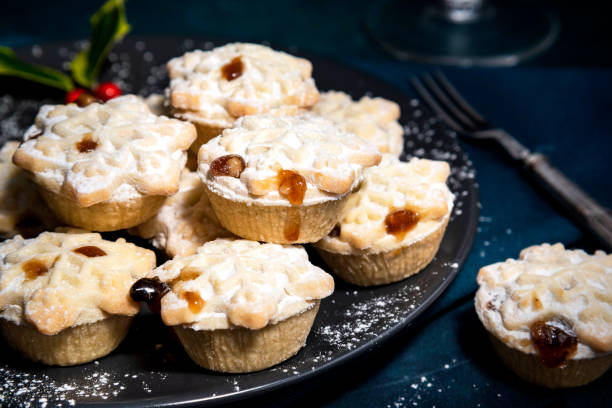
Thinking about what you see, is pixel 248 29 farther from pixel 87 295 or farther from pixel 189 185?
pixel 87 295

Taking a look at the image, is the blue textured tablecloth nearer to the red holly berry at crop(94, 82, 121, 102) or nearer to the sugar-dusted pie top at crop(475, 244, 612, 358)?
the sugar-dusted pie top at crop(475, 244, 612, 358)

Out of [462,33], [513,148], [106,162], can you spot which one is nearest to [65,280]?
[106,162]

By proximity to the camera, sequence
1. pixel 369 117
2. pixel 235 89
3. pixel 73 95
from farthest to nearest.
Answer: pixel 73 95 < pixel 369 117 < pixel 235 89

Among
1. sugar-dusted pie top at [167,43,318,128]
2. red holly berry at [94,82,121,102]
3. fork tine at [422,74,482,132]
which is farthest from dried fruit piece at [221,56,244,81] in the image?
fork tine at [422,74,482,132]

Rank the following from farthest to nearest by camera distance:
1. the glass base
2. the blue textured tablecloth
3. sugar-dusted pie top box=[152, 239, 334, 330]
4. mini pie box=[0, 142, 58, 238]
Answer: the glass base → mini pie box=[0, 142, 58, 238] → the blue textured tablecloth → sugar-dusted pie top box=[152, 239, 334, 330]

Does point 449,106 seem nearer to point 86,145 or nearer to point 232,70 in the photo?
point 232,70

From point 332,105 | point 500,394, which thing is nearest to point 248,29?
point 332,105
